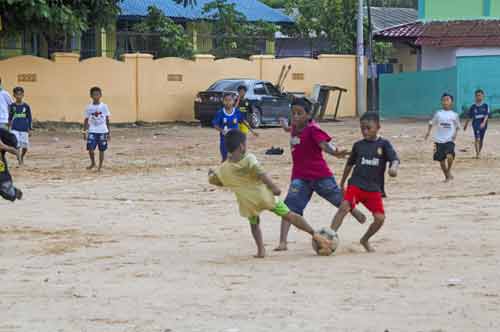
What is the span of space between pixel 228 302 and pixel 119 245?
3206 millimetres

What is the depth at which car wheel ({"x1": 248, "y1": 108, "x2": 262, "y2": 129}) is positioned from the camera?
1233 inches

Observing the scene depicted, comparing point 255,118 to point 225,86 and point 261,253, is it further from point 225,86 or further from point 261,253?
point 261,253

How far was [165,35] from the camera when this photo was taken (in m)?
36.0

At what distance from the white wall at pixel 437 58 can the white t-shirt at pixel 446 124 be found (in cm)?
2041

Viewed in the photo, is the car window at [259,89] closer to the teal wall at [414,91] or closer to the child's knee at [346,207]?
the teal wall at [414,91]

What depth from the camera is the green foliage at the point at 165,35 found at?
117 ft

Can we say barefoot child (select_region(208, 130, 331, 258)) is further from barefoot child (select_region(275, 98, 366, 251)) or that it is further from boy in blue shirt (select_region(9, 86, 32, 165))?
boy in blue shirt (select_region(9, 86, 32, 165))

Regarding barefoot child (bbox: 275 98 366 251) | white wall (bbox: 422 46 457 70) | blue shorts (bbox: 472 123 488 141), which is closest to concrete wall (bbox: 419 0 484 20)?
white wall (bbox: 422 46 457 70)

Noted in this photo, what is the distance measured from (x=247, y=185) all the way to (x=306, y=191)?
0.87m

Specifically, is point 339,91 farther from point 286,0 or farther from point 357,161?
point 357,161

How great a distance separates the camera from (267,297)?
26.3 feet

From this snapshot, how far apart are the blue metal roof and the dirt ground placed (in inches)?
858

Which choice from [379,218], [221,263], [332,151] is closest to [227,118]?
[332,151]

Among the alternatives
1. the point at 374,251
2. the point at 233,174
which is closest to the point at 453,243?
the point at 374,251
